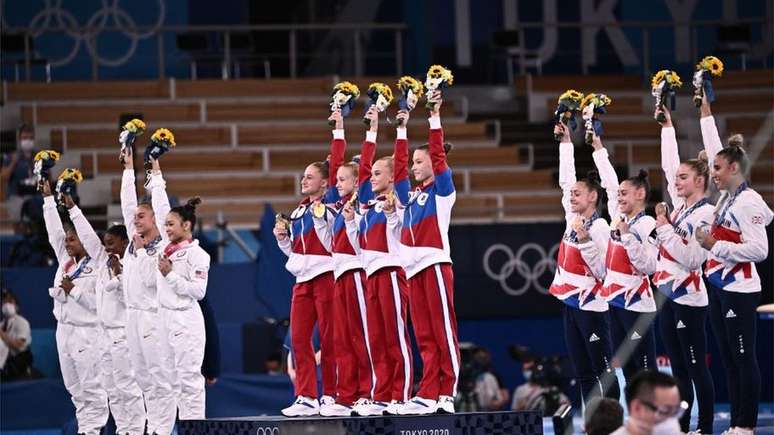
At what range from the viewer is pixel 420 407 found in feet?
30.9

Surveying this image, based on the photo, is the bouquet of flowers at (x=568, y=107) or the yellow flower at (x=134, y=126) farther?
the yellow flower at (x=134, y=126)

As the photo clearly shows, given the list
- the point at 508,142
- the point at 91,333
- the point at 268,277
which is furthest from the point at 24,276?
the point at 508,142

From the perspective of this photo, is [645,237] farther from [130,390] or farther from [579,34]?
[579,34]

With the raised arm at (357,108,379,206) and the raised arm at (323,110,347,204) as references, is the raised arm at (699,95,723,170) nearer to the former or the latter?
Result: the raised arm at (357,108,379,206)

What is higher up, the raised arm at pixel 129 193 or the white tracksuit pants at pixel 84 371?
the raised arm at pixel 129 193

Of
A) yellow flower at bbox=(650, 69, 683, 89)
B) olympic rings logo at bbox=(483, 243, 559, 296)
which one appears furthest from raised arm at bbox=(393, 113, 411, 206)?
olympic rings logo at bbox=(483, 243, 559, 296)

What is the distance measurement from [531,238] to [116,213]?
4.71 meters

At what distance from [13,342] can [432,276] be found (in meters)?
6.95

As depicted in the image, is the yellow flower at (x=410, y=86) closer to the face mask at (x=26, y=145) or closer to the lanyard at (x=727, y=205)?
the lanyard at (x=727, y=205)

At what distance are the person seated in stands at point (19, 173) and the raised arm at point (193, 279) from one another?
242 inches

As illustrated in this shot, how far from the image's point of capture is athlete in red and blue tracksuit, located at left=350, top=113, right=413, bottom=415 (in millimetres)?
9695

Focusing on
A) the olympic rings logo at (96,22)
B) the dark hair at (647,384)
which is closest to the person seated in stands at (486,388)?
the olympic rings logo at (96,22)

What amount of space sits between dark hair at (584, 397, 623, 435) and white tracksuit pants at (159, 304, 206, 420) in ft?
15.8

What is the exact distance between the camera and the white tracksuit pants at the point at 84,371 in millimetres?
11961
